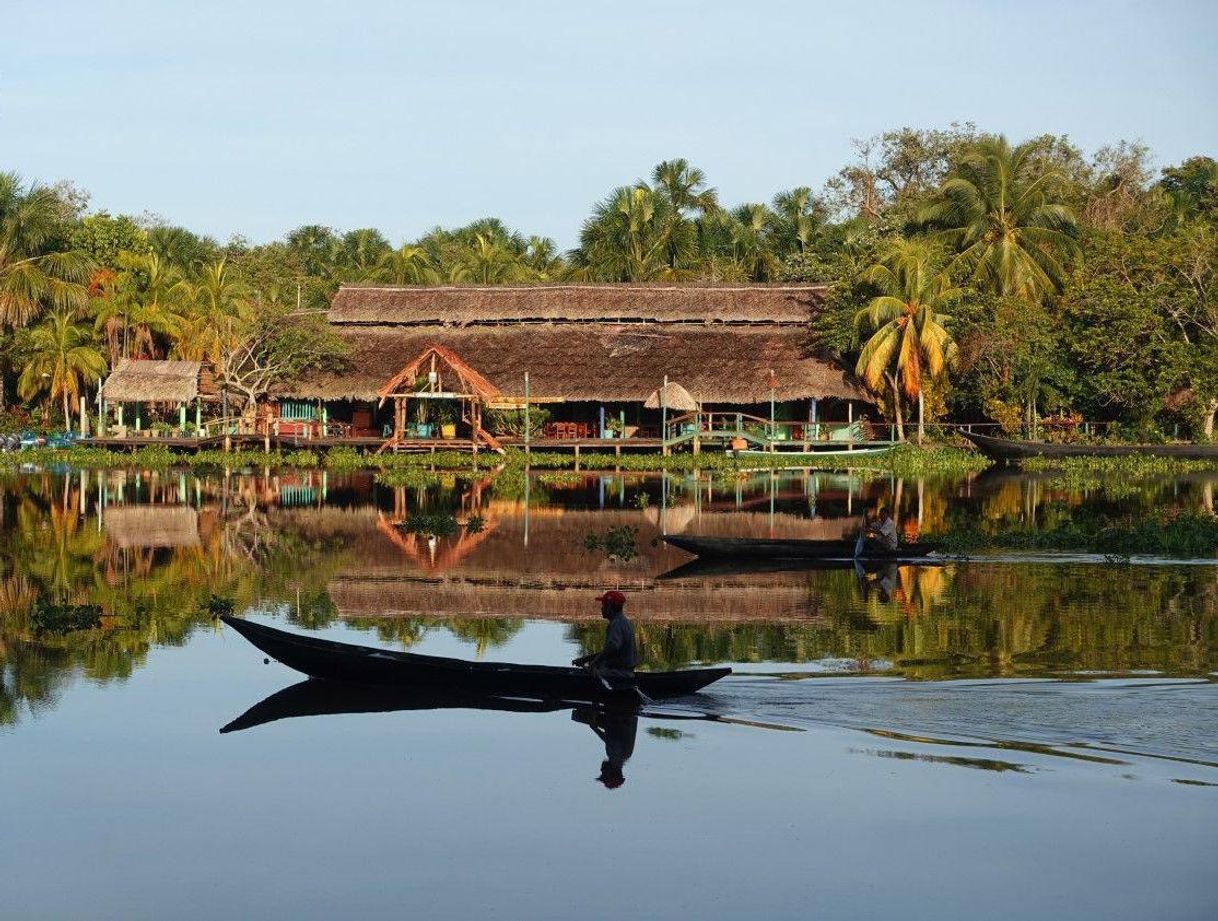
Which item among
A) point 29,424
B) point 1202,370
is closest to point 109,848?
point 1202,370

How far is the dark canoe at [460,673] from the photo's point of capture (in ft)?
45.8

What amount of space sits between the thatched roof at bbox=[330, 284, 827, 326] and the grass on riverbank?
765 centimetres

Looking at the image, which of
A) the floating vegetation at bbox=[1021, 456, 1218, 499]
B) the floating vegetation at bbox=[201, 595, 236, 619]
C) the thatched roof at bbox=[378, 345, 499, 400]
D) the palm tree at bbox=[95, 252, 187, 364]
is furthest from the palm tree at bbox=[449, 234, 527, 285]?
the floating vegetation at bbox=[201, 595, 236, 619]

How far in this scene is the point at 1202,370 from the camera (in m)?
47.3

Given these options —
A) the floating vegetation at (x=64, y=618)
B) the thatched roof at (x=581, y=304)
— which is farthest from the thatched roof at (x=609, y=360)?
the floating vegetation at (x=64, y=618)

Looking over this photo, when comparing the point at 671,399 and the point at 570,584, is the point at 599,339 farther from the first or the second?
the point at 570,584

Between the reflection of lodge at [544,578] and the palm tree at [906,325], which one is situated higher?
the palm tree at [906,325]

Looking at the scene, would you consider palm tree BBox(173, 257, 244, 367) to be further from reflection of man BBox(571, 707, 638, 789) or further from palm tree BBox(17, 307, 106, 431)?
reflection of man BBox(571, 707, 638, 789)

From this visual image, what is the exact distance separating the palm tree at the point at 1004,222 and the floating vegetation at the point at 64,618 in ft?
122

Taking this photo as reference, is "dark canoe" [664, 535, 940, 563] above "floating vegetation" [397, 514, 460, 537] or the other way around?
the other way around

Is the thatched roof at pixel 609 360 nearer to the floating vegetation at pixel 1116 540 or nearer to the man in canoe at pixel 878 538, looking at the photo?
the floating vegetation at pixel 1116 540

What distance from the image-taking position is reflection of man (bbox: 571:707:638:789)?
12.4 meters

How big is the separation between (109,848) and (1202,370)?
138 feet

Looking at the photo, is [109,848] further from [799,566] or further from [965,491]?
[965,491]
